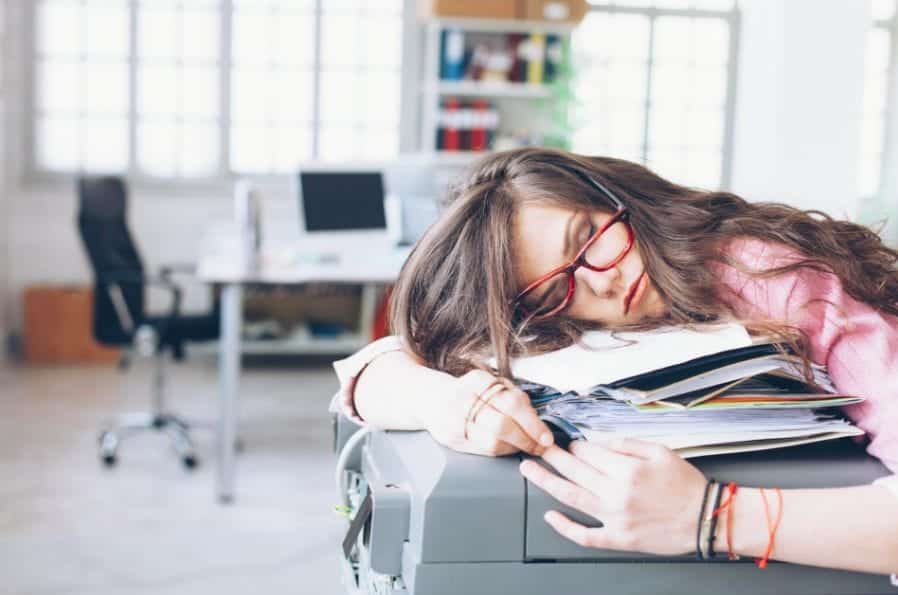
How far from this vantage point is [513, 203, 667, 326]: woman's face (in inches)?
40.1

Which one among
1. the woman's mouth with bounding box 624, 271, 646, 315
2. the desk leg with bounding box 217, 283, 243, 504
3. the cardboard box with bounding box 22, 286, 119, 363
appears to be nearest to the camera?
the woman's mouth with bounding box 624, 271, 646, 315

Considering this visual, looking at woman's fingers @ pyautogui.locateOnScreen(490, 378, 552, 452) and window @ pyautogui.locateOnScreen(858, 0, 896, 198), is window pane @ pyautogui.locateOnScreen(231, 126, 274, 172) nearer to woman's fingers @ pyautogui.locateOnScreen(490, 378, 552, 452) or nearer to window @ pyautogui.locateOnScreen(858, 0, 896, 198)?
window @ pyautogui.locateOnScreen(858, 0, 896, 198)

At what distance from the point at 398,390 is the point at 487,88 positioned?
5.56 metres

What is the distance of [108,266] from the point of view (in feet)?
14.1

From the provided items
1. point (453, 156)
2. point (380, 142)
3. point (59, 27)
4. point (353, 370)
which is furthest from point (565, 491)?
point (59, 27)

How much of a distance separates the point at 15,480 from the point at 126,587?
1.18 metres

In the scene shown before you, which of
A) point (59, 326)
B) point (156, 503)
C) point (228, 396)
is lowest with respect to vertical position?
point (156, 503)

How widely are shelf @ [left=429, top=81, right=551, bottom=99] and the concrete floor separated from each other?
2.04 m

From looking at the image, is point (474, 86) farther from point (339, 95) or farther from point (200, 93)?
point (200, 93)

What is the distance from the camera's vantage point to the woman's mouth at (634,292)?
1.04 meters

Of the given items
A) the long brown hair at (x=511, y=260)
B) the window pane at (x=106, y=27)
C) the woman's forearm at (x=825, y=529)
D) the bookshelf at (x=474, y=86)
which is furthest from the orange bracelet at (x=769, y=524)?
the window pane at (x=106, y=27)

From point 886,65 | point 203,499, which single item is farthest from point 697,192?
point 886,65

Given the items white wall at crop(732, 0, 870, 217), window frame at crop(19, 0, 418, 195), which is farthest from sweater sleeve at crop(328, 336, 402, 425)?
window frame at crop(19, 0, 418, 195)

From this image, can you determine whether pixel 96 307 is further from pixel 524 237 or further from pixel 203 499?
pixel 524 237
